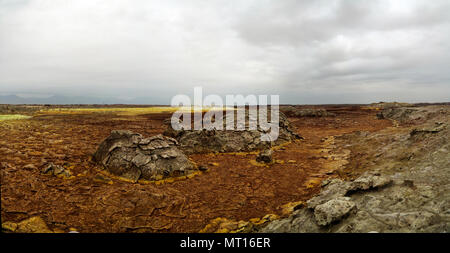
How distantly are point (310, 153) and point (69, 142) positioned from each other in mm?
17097

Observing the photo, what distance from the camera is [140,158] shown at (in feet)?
36.9

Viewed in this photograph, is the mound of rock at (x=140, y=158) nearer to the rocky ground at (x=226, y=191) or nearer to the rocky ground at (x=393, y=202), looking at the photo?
the rocky ground at (x=226, y=191)

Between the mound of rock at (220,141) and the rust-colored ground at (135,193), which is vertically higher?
the mound of rock at (220,141)

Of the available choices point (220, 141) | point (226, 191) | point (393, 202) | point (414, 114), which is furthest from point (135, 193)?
point (414, 114)

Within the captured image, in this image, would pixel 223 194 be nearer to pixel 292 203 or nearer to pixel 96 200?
pixel 292 203

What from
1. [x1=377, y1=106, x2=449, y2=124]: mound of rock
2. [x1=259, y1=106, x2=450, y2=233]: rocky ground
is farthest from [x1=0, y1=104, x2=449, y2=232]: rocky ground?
[x1=377, y1=106, x2=449, y2=124]: mound of rock

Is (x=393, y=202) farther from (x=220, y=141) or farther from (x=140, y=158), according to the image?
(x=220, y=141)

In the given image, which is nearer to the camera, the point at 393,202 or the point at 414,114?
the point at 393,202

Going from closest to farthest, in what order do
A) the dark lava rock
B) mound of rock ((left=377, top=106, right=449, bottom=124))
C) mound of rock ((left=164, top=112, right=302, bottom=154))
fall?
the dark lava rock → mound of rock ((left=164, top=112, right=302, bottom=154)) → mound of rock ((left=377, top=106, right=449, bottom=124))

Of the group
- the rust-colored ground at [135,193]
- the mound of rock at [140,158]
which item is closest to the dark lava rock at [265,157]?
the rust-colored ground at [135,193]

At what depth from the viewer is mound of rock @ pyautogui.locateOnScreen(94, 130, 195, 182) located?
35.2ft

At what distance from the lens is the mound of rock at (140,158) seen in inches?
422

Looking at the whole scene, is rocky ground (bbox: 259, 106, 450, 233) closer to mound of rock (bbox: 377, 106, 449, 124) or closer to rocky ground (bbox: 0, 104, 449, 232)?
rocky ground (bbox: 0, 104, 449, 232)
